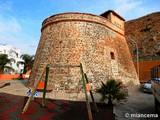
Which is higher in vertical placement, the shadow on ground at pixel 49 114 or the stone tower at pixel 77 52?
the stone tower at pixel 77 52

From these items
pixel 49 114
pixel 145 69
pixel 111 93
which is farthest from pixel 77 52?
pixel 145 69

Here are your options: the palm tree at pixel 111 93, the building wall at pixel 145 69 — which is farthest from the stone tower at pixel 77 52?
the building wall at pixel 145 69

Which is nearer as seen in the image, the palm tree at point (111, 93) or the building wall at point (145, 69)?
the palm tree at point (111, 93)

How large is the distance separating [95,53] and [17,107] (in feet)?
27.2

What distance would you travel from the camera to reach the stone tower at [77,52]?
12750mm

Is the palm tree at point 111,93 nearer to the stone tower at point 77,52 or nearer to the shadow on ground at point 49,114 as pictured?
the shadow on ground at point 49,114

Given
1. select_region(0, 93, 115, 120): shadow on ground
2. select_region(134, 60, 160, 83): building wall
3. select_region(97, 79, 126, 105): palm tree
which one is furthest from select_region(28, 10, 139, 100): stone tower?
select_region(134, 60, 160, 83): building wall

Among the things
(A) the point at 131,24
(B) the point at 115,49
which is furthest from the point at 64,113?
(A) the point at 131,24

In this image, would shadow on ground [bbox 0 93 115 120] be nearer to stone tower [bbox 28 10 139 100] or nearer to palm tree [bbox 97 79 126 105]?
palm tree [bbox 97 79 126 105]

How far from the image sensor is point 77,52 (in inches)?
526

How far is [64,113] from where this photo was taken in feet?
22.6

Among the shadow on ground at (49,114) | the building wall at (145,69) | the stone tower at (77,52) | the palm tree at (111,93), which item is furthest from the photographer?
the building wall at (145,69)

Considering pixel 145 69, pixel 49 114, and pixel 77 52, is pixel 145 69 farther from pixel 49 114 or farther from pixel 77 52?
pixel 49 114

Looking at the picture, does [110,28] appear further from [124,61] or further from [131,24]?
[131,24]
